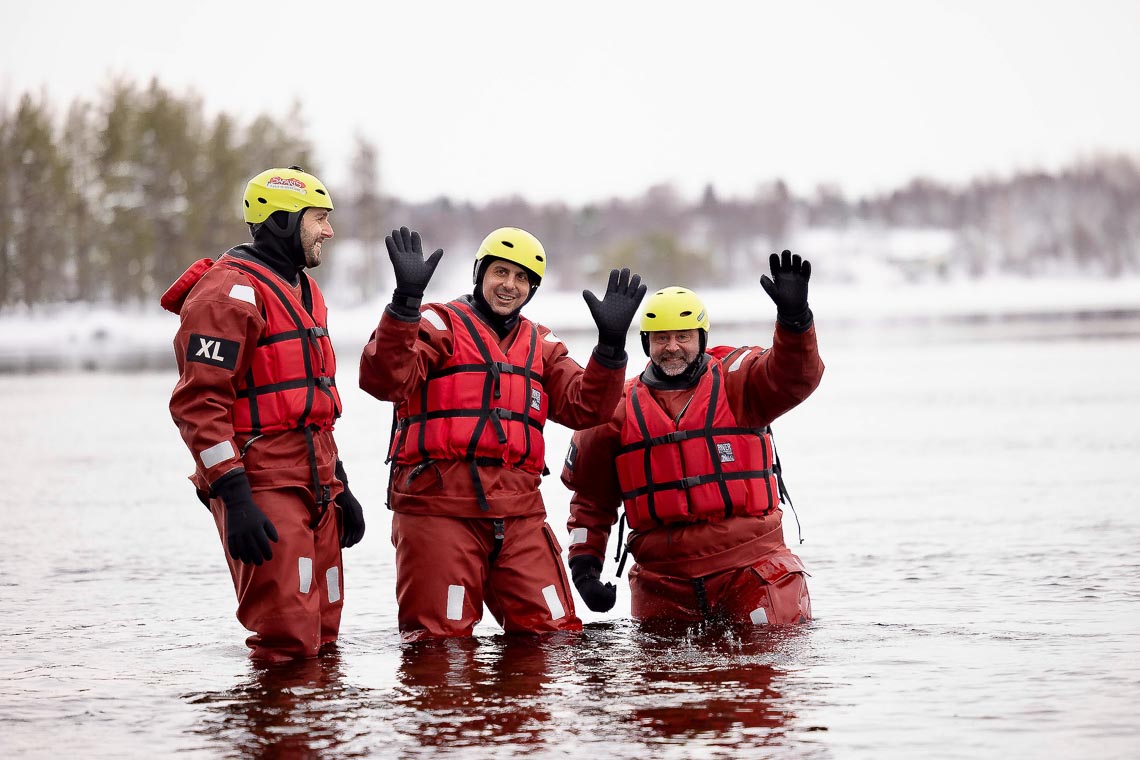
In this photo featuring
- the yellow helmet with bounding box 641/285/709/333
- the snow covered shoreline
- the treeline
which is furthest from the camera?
the treeline

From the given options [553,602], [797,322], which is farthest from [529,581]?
[797,322]

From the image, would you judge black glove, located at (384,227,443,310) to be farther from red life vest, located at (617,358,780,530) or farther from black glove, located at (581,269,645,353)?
red life vest, located at (617,358,780,530)

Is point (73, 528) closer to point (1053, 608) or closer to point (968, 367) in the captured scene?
point (1053, 608)

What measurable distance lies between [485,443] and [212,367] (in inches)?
49.0

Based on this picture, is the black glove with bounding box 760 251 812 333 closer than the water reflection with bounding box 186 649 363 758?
No

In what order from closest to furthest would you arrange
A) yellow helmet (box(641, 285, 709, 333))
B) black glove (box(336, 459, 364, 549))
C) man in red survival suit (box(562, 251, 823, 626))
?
black glove (box(336, 459, 364, 549))
man in red survival suit (box(562, 251, 823, 626))
yellow helmet (box(641, 285, 709, 333))

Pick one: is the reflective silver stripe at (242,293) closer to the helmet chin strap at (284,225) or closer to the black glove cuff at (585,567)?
the helmet chin strap at (284,225)

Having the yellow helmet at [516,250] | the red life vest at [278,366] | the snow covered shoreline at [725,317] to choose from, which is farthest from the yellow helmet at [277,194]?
the snow covered shoreline at [725,317]

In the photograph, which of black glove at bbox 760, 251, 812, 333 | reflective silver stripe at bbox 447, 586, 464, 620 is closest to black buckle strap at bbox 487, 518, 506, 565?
reflective silver stripe at bbox 447, 586, 464, 620

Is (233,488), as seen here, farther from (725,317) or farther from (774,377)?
(725,317)

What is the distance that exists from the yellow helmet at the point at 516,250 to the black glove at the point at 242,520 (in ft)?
4.92

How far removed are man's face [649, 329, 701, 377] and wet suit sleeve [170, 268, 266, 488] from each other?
196 cm

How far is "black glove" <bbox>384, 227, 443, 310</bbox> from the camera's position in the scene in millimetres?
5934

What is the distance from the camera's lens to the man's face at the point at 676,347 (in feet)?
22.5
